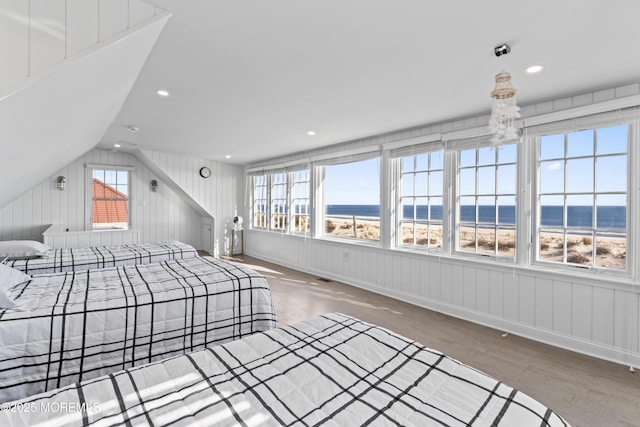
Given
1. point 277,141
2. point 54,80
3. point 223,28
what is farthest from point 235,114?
point 54,80

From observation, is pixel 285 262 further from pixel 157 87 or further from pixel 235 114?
pixel 157 87

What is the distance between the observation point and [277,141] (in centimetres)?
480

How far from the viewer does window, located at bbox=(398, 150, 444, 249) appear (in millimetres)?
3836

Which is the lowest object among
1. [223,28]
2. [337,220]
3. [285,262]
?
[285,262]

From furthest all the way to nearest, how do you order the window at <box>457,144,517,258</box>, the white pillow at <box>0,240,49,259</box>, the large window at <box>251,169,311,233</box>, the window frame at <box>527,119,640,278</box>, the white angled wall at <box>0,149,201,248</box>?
the large window at <box>251,169,311,233</box> < the white angled wall at <box>0,149,201,248</box> < the white pillow at <box>0,240,49,259</box> < the window at <box>457,144,517,258</box> < the window frame at <box>527,119,640,278</box>

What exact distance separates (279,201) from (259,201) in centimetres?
85

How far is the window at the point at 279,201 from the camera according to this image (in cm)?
636

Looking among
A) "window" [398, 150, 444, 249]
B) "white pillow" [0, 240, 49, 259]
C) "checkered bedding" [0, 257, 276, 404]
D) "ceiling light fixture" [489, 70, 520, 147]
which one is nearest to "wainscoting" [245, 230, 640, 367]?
"window" [398, 150, 444, 249]

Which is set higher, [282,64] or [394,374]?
[282,64]

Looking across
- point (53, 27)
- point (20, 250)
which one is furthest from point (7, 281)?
point (53, 27)

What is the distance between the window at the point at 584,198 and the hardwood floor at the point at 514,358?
921 mm

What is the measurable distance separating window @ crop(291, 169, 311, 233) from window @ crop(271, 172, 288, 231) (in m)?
0.25

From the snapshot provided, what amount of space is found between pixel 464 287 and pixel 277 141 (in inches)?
133

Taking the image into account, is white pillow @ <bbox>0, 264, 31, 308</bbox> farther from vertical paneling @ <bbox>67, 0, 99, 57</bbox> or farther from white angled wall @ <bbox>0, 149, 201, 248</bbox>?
white angled wall @ <bbox>0, 149, 201, 248</bbox>
